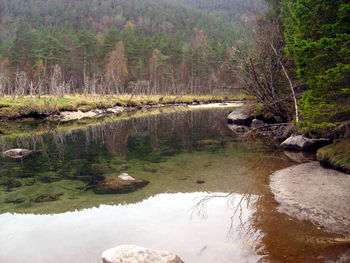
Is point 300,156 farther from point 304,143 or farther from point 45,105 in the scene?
point 45,105

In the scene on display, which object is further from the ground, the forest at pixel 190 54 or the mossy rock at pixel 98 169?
the forest at pixel 190 54

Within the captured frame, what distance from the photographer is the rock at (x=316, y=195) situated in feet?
23.6

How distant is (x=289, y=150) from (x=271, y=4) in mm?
18892

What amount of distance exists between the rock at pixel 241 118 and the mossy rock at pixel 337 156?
17.5 meters

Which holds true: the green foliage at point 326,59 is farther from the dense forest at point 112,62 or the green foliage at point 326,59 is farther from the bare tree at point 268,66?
the dense forest at point 112,62

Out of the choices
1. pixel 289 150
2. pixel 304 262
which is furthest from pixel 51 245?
pixel 289 150

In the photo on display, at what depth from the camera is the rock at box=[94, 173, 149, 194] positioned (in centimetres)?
1015

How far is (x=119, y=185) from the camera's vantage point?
10.6 metres

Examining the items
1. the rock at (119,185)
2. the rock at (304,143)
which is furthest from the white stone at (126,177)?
the rock at (304,143)

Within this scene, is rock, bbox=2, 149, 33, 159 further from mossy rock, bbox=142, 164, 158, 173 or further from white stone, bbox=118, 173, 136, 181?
white stone, bbox=118, 173, 136, 181

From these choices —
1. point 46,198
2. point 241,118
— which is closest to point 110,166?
A: point 46,198

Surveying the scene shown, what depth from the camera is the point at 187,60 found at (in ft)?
266

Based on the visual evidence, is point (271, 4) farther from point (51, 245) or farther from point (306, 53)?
point (51, 245)

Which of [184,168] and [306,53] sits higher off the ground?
[306,53]
